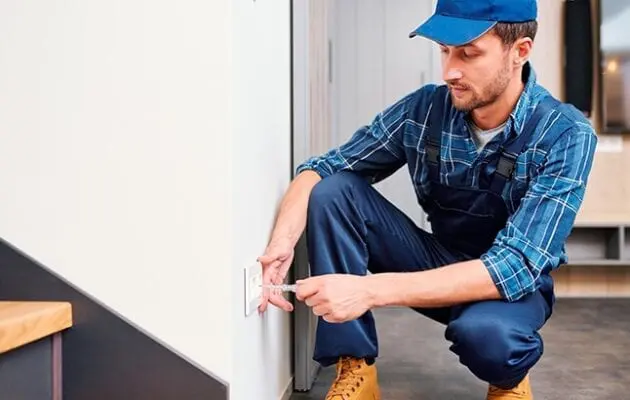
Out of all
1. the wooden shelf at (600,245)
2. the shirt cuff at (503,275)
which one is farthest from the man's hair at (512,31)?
the wooden shelf at (600,245)

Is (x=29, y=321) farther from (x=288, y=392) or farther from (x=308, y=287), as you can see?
(x=288, y=392)

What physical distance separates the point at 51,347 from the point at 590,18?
123 inches

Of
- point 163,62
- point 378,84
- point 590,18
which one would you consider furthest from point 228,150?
point 590,18

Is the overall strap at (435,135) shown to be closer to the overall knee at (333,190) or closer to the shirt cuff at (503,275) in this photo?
the overall knee at (333,190)

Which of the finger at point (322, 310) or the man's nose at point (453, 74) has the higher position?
the man's nose at point (453, 74)

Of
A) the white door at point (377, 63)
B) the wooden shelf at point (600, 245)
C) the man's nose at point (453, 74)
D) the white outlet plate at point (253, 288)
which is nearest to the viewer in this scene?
the white outlet plate at point (253, 288)

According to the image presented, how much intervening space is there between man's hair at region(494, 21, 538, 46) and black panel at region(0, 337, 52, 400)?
984 mm

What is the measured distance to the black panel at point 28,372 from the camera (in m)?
0.96

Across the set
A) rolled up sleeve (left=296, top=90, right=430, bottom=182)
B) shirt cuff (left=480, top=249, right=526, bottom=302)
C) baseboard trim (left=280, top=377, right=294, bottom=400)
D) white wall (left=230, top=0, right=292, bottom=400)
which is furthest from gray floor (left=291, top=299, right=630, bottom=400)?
rolled up sleeve (left=296, top=90, right=430, bottom=182)

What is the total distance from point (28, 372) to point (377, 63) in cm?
282

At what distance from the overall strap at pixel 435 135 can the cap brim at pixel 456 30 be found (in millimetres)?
216

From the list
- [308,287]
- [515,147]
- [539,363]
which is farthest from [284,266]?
[539,363]

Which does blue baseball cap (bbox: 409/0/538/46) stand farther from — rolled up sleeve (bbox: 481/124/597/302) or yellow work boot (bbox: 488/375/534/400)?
yellow work boot (bbox: 488/375/534/400)

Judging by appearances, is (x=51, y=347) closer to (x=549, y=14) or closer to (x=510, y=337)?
(x=510, y=337)
